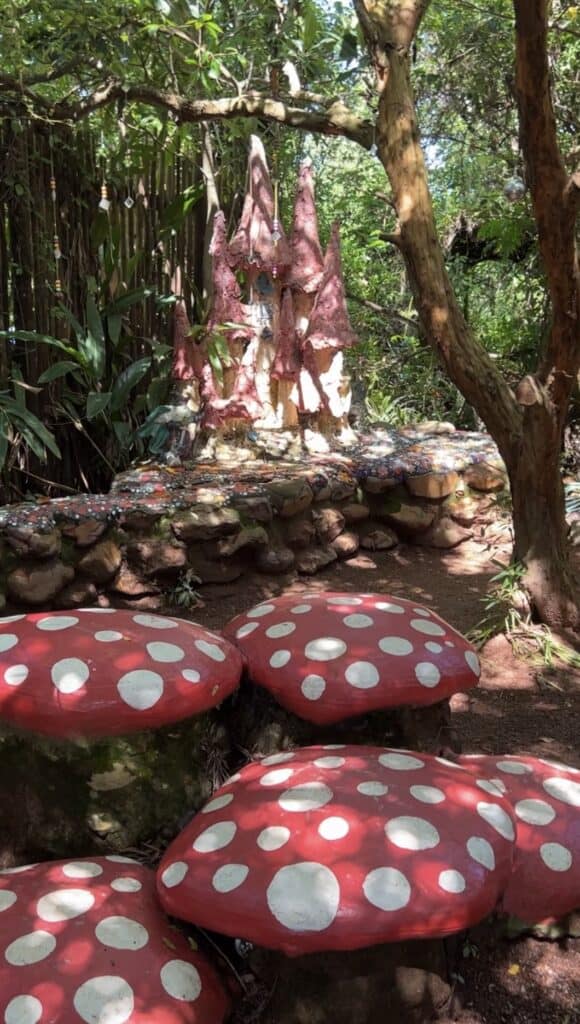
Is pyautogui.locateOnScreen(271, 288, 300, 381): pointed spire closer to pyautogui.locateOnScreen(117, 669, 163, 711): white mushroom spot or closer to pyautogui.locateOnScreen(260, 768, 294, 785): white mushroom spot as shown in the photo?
pyautogui.locateOnScreen(117, 669, 163, 711): white mushroom spot

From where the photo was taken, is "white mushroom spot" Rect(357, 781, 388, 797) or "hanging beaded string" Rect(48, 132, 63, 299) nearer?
"white mushroom spot" Rect(357, 781, 388, 797)

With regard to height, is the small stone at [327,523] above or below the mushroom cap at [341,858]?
→ below

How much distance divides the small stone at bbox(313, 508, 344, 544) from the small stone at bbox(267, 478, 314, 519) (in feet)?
0.43

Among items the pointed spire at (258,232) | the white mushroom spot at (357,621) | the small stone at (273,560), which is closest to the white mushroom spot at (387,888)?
the white mushroom spot at (357,621)

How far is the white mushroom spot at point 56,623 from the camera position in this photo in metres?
1.74

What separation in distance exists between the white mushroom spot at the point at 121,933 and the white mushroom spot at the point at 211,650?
540 mm

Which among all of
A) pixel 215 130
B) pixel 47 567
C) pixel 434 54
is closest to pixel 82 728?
pixel 47 567

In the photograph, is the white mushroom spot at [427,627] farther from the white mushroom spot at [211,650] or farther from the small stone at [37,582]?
the small stone at [37,582]

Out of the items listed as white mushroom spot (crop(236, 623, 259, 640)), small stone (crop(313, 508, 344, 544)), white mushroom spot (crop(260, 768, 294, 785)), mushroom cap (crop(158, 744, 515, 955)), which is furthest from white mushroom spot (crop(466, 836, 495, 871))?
small stone (crop(313, 508, 344, 544))

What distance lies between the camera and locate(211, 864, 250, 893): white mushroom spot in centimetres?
127

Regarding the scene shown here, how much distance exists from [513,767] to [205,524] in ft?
8.84

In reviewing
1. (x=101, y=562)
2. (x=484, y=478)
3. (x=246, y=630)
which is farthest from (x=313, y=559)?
(x=246, y=630)

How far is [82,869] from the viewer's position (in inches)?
59.0

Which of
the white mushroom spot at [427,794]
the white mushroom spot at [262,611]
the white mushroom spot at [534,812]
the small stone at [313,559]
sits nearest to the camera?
the white mushroom spot at [427,794]
